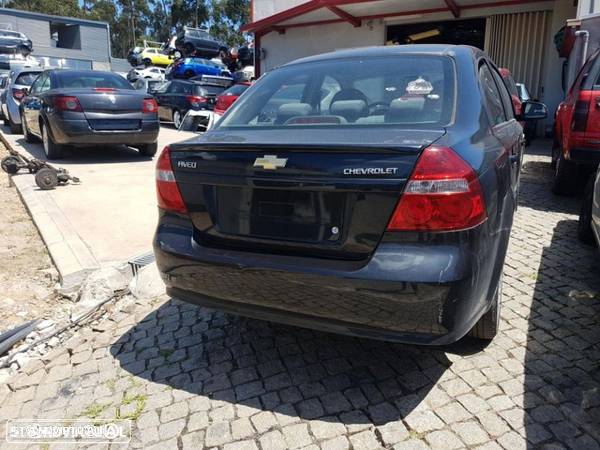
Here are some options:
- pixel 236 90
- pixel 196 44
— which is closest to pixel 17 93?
pixel 236 90

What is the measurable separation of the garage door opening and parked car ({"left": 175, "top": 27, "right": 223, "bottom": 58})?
14884 mm

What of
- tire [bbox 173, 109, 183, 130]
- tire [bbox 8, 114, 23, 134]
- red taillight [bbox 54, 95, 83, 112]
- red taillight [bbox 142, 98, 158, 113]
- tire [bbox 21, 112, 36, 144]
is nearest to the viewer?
red taillight [bbox 54, 95, 83, 112]

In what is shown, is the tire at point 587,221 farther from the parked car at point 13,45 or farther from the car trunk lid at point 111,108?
the parked car at point 13,45

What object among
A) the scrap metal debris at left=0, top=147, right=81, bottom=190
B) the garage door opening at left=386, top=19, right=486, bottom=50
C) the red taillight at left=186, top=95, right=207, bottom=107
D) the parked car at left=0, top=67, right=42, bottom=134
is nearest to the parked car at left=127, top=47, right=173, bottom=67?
the red taillight at left=186, top=95, right=207, bottom=107

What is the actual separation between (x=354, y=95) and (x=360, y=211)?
1114 millimetres

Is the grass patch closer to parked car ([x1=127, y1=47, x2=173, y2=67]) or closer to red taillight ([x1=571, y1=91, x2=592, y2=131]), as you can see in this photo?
red taillight ([x1=571, y1=91, x2=592, y2=131])

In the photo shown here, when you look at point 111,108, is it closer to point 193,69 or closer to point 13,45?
point 193,69

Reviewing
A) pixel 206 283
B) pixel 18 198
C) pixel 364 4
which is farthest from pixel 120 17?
pixel 206 283

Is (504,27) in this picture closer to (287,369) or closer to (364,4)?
(364,4)

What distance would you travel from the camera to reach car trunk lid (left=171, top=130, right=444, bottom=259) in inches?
87.1

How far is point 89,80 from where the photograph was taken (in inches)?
362

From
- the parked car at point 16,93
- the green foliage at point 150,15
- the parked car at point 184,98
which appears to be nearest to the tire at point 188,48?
the parked car at point 184,98

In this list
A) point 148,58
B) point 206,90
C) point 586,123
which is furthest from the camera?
point 148,58

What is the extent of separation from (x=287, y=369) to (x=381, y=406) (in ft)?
1.90
